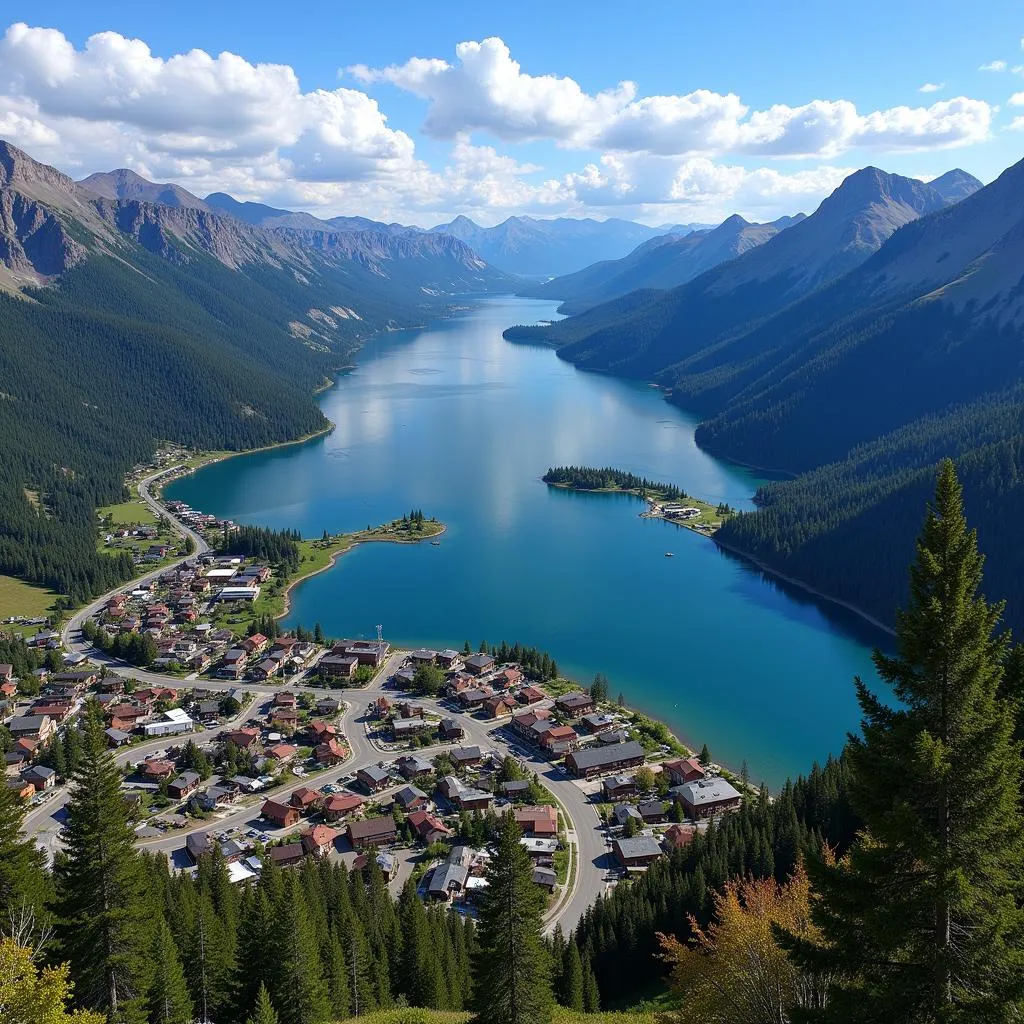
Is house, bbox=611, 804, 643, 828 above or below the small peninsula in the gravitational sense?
below

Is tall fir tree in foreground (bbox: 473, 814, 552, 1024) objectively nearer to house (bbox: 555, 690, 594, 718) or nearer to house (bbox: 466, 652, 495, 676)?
house (bbox: 555, 690, 594, 718)

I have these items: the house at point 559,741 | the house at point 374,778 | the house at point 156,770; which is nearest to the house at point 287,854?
the house at point 374,778

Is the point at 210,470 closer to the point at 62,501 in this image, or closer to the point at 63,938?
the point at 62,501

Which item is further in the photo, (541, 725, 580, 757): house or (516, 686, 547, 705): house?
(516, 686, 547, 705): house

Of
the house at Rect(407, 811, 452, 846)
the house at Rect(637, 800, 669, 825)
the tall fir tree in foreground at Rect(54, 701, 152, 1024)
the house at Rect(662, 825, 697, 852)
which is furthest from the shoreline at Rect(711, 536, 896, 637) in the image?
the tall fir tree in foreground at Rect(54, 701, 152, 1024)

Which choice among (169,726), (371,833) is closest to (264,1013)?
(371,833)

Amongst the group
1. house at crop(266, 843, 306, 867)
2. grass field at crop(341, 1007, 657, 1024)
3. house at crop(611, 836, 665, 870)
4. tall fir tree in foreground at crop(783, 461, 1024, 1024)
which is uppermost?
tall fir tree in foreground at crop(783, 461, 1024, 1024)

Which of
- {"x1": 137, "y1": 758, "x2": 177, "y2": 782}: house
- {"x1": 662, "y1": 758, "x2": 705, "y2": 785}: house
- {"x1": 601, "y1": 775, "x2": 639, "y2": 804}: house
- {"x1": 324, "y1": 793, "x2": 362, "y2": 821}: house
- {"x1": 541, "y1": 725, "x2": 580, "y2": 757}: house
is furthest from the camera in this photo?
{"x1": 541, "y1": 725, "x2": 580, "y2": 757}: house

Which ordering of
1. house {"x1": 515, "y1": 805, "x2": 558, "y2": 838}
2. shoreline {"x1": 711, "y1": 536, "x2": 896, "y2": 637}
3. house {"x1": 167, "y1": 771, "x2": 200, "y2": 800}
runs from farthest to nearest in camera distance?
1. shoreline {"x1": 711, "y1": 536, "x2": 896, "y2": 637}
2. house {"x1": 167, "y1": 771, "x2": 200, "y2": 800}
3. house {"x1": 515, "y1": 805, "x2": 558, "y2": 838}
